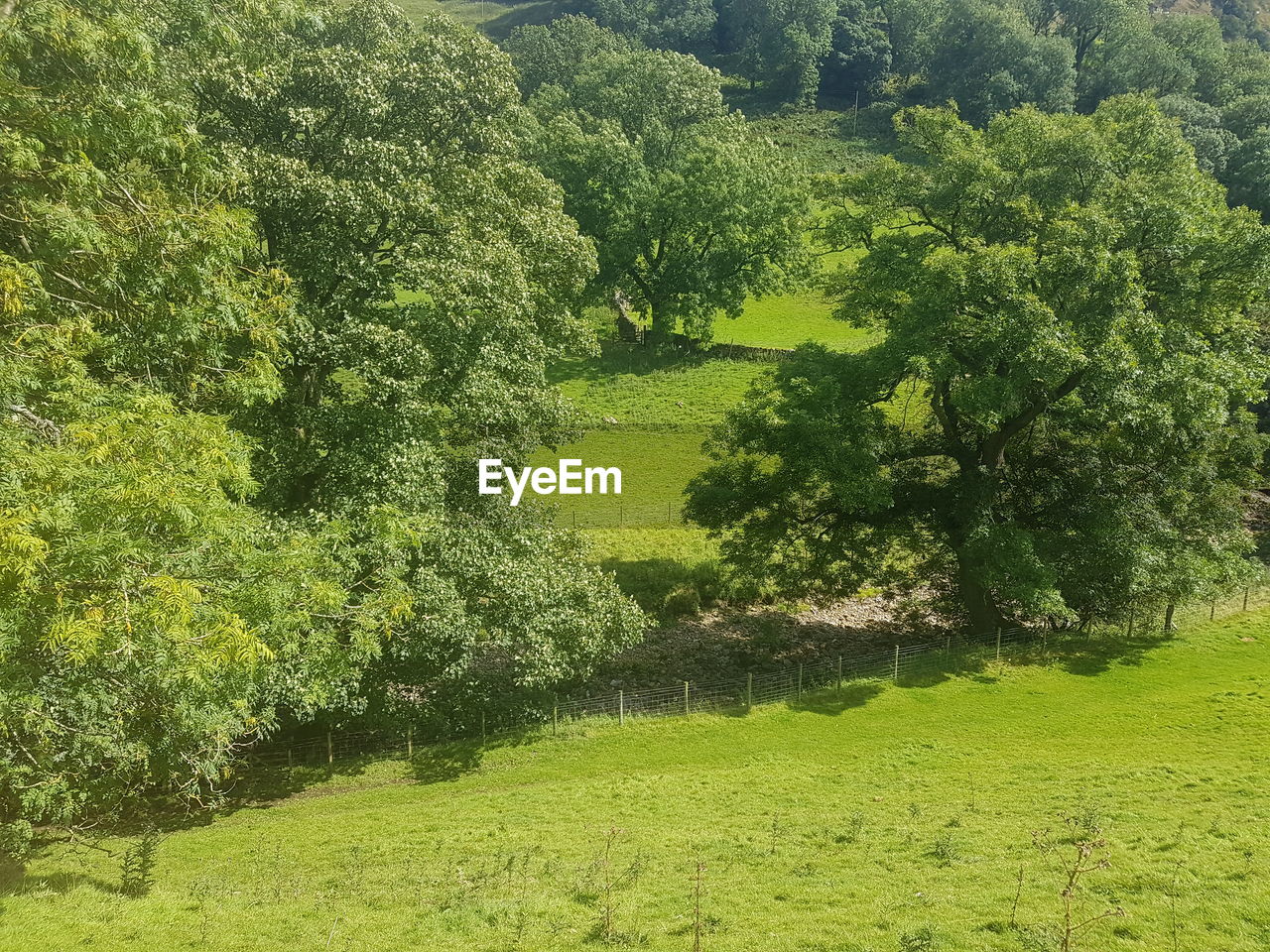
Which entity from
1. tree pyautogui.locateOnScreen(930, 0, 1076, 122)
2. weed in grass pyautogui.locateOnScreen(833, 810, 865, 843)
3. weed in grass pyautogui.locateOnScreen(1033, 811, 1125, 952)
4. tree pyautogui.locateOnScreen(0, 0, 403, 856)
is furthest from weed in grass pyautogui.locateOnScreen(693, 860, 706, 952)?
tree pyautogui.locateOnScreen(930, 0, 1076, 122)

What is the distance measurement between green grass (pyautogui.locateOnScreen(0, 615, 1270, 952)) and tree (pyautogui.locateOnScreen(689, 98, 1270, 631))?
4.91 m

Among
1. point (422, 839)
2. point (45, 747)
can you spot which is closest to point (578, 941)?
point (422, 839)

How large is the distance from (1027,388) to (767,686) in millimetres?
13699

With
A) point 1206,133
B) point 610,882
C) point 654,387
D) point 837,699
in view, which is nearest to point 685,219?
point 654,387

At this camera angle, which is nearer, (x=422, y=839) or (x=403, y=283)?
(x=422, y=839)

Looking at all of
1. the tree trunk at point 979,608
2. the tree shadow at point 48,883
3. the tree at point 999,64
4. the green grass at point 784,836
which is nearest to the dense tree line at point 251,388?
the tree shadow at point 48,883

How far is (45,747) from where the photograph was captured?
589 inches

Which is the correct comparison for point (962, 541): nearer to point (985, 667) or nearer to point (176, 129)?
point (985, 667)

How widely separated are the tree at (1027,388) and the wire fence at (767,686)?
1626mm

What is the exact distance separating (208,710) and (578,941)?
26.2ft

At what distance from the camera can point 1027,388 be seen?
2745 centimetres

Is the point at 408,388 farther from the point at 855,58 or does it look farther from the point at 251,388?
the point at 855,58

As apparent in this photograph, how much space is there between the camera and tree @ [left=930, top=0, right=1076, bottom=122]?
97812 mm

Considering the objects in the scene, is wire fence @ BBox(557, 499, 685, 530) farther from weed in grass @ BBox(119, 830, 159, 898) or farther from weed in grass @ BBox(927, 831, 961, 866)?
weed in grass @ BBox(119, 830, 159, 898)
